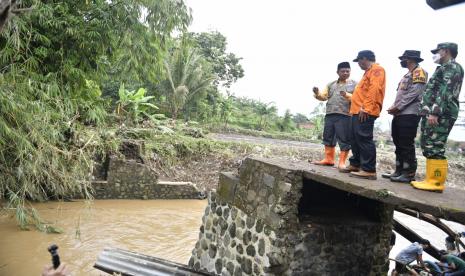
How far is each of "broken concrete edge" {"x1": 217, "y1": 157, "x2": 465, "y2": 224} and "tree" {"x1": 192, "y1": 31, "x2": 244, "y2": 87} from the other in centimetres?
1915

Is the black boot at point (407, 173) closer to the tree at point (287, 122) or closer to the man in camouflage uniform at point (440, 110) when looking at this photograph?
the man in camouflage uniform at point (440, 110)

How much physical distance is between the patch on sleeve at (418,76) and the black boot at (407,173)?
0.88 m

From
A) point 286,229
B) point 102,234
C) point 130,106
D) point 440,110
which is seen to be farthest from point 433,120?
point 130,106

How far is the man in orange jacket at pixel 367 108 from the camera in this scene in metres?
3.98

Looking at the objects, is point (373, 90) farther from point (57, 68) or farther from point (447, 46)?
point (57, 68)

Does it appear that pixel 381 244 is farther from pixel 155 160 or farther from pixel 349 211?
pixel 155 160

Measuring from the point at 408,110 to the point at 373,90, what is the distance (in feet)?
1.36

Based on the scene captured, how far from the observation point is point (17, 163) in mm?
5715

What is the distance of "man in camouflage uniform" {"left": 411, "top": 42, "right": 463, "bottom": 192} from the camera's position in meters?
3.34

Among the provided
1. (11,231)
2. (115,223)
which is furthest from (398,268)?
(11,231)

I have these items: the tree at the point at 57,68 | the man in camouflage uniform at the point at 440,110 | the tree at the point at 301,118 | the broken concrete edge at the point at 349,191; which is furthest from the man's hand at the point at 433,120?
the tree at the point at 301,118

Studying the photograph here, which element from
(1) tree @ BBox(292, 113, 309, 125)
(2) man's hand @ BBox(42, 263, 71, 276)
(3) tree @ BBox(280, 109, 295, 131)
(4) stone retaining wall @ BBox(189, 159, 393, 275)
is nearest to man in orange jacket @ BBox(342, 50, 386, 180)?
(4) stone retaining wall @ BBox(189, 159, 393, 275)

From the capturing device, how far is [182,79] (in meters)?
19.0

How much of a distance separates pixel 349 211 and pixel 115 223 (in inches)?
265
